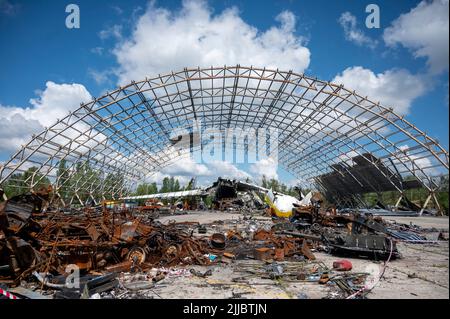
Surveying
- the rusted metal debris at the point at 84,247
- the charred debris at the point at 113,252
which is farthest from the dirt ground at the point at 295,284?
the rusted metal debris at the point at 84,247

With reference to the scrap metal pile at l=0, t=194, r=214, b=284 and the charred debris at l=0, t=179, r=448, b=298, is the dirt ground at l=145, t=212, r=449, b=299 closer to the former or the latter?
the charred debris at l=0, t=179, r=448, b=298

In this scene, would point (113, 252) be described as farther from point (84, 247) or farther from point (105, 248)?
point (84, 247)

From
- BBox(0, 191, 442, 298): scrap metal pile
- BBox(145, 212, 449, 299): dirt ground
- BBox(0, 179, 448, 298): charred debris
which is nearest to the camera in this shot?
BBox(145, 212, 449, 299): dirt ground

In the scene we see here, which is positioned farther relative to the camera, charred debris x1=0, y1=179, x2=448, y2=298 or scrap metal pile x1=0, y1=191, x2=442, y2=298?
scrap metal pile x1=0, y1=191, x2=442, y2=298

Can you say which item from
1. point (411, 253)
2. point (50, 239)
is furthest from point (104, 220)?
point (411, 253)

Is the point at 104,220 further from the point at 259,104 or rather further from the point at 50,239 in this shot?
the point at 259,104

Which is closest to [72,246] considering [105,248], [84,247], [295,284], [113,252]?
[84,247]

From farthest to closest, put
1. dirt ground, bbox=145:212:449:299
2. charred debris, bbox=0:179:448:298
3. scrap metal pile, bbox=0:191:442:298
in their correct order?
scrap metal pile, bbox=0:191:442:298, charred debris, bbox=0:179:448:298, dirt ground, bbox=145:212:449:299

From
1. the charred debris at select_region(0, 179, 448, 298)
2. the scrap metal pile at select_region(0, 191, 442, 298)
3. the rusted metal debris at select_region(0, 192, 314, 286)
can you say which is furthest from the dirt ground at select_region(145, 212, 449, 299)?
the rusted metal debris at select_region(0, 192, 314, 286)

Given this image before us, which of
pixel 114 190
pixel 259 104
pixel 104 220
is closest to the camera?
pixel 104 220

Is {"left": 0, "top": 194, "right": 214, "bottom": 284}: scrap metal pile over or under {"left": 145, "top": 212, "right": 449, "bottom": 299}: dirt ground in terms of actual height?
over

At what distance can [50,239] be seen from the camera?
690 cm
